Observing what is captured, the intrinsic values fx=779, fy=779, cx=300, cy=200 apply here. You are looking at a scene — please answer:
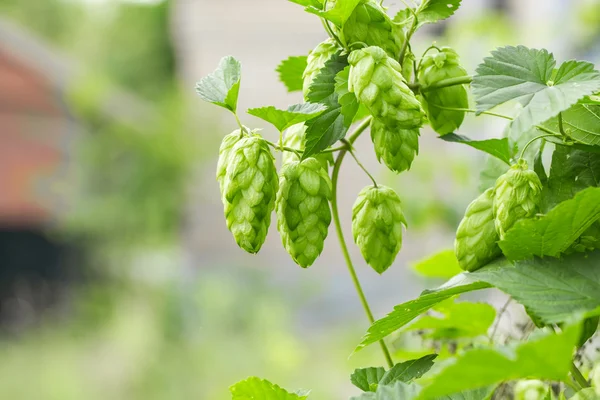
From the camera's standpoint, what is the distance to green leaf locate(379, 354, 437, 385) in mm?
407

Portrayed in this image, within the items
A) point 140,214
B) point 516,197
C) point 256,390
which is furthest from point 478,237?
point 140,214

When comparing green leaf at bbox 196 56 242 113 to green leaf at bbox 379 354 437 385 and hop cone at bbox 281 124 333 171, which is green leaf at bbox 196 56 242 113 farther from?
green leaf at bbox 379 354 437 385

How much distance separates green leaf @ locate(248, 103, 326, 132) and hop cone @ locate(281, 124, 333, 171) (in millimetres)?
24

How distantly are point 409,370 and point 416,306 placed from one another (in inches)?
2.3

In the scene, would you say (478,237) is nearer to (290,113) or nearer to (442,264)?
(290,113)

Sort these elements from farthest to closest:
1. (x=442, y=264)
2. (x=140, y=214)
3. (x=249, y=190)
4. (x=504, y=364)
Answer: (x=140, y=214) < (x=442, y=264) < (x=249, y=190) < (x=504, y=364)

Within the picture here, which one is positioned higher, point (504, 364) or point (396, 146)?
point (396, 146)

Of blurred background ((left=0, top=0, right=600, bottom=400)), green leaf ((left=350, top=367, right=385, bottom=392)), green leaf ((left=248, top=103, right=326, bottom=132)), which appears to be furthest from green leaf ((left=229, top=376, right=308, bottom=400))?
blurred background ((left=0, top=0, right=600, bottom=400))

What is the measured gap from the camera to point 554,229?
34 cm

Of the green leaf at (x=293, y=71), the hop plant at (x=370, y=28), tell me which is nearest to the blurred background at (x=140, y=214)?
the green leaf at (x=293, y=71)

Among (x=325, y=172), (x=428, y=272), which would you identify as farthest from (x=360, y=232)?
(x=428, y=272)

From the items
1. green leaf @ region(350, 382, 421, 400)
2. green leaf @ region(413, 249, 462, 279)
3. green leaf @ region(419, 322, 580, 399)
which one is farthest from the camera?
green leaf @ region(413, 249, 462, 279)

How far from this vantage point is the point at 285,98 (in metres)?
5.63

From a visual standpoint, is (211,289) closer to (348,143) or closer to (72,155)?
(72,155)
